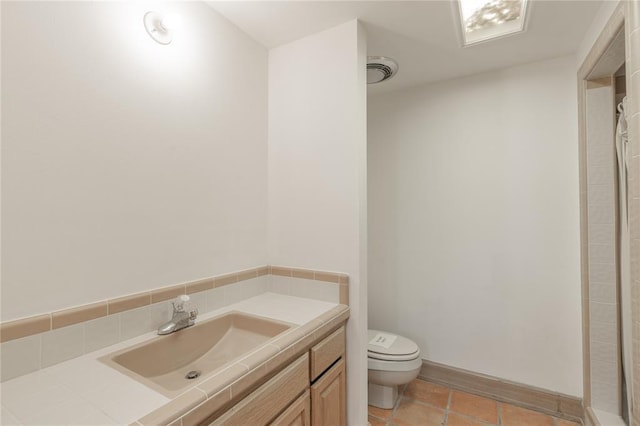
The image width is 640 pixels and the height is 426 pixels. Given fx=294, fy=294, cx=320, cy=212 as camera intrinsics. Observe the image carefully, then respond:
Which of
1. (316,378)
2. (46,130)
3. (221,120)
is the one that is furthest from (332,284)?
(46,130)

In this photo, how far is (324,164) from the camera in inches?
67.3

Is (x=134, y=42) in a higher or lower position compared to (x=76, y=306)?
higher

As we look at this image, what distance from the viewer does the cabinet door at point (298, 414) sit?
3.59ft

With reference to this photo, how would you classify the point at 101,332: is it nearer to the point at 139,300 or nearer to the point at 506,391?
the point at 139,300

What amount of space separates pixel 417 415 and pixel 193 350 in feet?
5.05

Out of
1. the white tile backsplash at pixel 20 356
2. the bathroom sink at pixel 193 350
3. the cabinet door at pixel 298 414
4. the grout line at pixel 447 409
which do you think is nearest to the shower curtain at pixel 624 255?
the grout line at pixel 447 409

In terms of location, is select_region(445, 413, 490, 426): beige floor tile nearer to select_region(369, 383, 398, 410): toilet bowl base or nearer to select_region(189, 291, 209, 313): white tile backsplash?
select_region(369, 383, 398, 410): toilet bowl base

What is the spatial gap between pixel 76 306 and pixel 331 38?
1751 millimetres

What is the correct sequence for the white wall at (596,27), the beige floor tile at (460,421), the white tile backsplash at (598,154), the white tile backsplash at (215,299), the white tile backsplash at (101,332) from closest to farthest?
1. the white tile backsplash at (101,332)
2. the white wall at (596,27)
3. the white tile backsplash at (215,299)
4. the white tile backsplash at (598,154)
5. the beige floor tile at (460,421)

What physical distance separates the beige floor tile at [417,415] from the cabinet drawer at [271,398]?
1064 millimetres

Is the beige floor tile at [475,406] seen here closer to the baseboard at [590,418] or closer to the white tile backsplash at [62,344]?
the baseboard at [590,418]

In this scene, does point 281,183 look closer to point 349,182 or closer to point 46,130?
point 349,182

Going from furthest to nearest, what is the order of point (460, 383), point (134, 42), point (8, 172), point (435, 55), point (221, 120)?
point (460, 383) < point (435, 55) < point (221, 120) < point (134, 42) < point (8, 172)

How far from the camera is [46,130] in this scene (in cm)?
97
